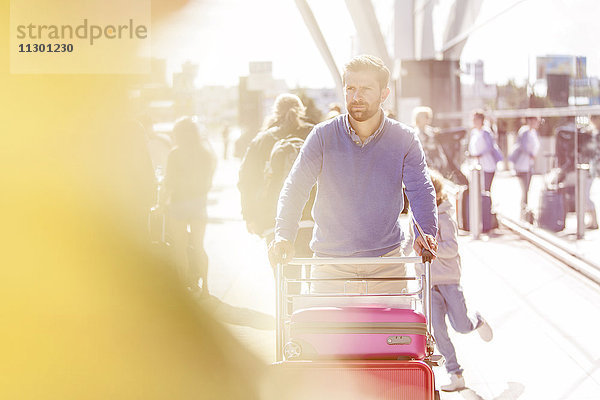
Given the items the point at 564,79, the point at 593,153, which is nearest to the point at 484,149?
the point at 564,79

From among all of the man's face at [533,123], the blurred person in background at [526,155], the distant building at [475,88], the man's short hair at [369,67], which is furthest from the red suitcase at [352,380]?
the distant building at [475,88]

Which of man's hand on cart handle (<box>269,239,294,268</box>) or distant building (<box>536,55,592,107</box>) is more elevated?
distant building (<box>536,55,592,107</box>)

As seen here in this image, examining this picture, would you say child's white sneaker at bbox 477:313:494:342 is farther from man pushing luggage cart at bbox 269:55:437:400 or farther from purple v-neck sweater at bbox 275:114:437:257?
purple v-neck sweater at bbox 275:114:437:257

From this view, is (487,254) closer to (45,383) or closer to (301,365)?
(45,383)

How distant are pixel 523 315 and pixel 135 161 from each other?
3.67 m

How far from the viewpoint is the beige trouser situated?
4.01 m

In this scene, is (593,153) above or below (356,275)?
above

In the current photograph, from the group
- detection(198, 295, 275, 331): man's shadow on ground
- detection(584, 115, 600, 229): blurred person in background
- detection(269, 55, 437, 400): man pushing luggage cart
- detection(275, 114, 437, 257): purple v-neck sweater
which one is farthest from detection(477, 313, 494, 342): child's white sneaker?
detection(584, 115, 600, 229): blurred person in background

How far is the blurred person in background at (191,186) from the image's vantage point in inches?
337

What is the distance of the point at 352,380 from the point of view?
3.32 metres

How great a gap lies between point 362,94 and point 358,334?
3.51 ft

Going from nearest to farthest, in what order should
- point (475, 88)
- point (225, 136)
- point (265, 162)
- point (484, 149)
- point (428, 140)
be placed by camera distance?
point (265, 162) < point (428, 140) < point (484, 149) < point (475, 88) < point (225, 136)

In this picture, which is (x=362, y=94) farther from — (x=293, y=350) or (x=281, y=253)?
(x=293, y=350)

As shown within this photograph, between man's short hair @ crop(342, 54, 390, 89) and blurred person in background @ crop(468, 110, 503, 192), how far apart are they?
994 cm
